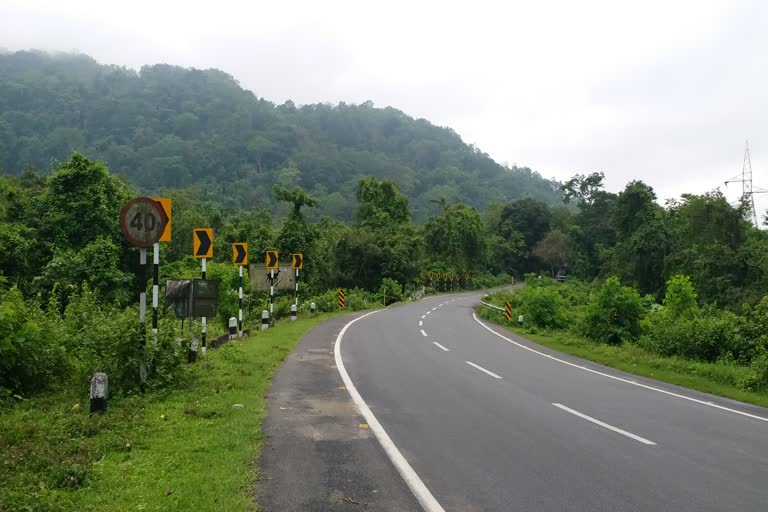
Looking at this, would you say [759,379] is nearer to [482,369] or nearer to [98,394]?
[482,369]

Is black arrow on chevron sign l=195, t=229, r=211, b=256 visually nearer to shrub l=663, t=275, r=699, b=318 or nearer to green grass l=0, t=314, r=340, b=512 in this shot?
green grass l=0, t=314, r=340, b=512

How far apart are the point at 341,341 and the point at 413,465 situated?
1258 centimetres

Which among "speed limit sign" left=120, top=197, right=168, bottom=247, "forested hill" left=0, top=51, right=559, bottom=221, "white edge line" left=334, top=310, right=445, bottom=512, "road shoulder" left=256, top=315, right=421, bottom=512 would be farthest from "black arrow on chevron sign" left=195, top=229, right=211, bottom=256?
"forested hill" left=0, top=51, right=559, bottom=221

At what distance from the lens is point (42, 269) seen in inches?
1061

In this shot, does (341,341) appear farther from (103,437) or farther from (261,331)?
(103,437)

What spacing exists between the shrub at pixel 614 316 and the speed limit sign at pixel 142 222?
55.1 feet

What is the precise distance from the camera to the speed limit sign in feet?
28.3

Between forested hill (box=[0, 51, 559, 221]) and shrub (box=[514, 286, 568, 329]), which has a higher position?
forested hill (box=[0, 51, 559, 221])

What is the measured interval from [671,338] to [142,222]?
14930 mm

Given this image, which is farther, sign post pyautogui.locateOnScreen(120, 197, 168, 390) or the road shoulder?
sign post pyautogui.locateOnScreen(120, 197, 168, 390)

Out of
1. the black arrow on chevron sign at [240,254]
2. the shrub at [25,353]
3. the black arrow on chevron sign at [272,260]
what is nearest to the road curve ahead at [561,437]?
the shrub at [25,353]

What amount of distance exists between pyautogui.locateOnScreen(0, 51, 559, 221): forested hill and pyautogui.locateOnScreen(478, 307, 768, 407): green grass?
8073 cm

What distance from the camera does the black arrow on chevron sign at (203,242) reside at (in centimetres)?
1346

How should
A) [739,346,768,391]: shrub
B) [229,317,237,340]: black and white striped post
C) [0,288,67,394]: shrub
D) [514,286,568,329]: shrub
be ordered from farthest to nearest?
1. [514,286,568,329]: shrub
2. [229,317,237,340]: black and white striped post
3. [739,346,768,391]: shrub
4. [0,288,67,394]: shrub
